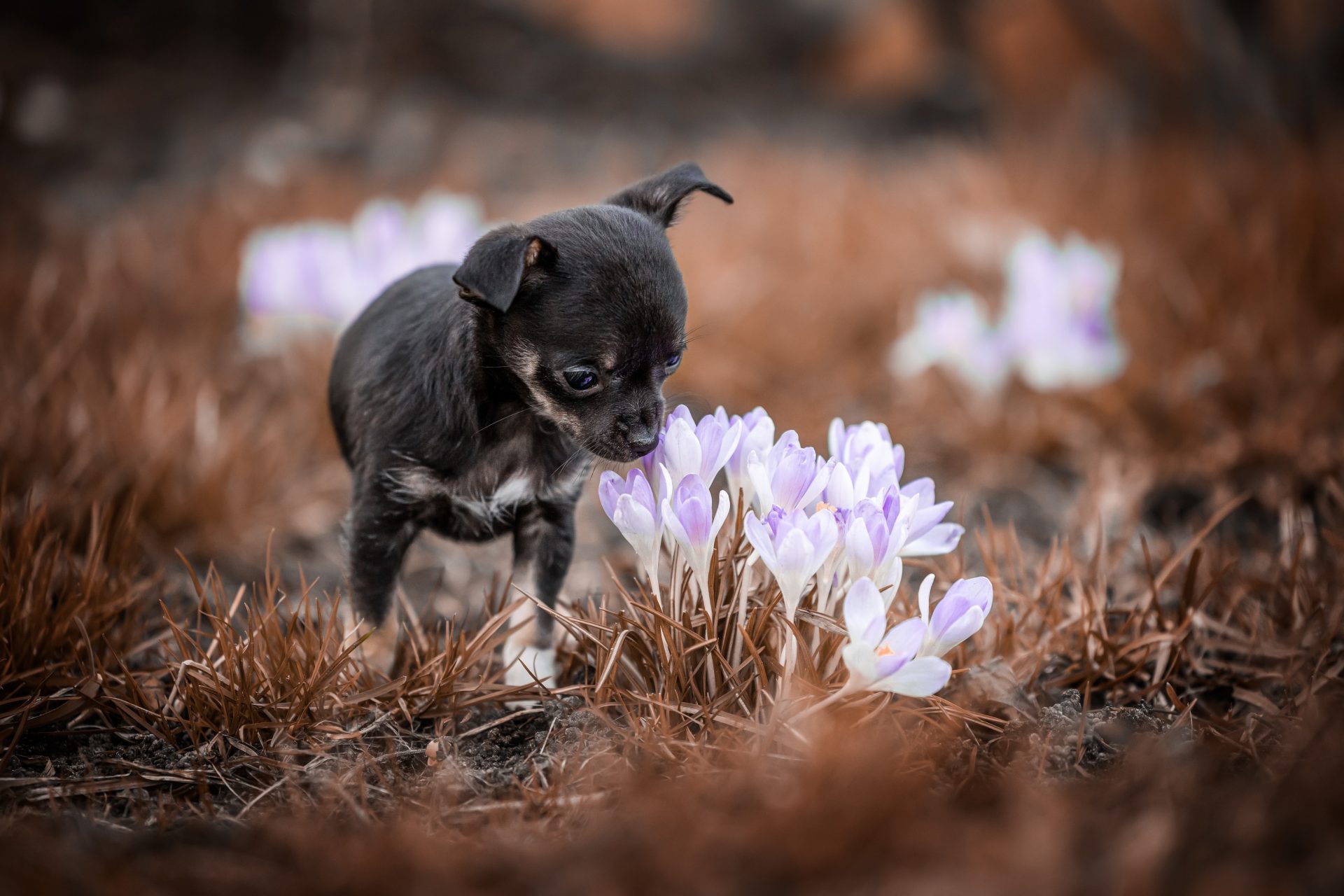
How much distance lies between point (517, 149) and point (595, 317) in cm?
687

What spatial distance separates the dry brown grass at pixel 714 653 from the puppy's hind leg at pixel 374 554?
143 mm

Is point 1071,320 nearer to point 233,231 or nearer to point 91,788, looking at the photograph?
point 91,788

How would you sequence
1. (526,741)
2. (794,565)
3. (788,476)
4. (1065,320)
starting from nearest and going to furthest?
(794,565) → (788,476) → (526,741) → (1065,320)

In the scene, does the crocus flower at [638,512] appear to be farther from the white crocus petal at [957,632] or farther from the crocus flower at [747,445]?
the white crocus petal at [957,632]

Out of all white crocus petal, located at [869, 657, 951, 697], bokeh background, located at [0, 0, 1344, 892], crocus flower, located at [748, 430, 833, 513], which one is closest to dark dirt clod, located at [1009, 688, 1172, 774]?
bokeh background, located at [0, 0, 1344, 892]

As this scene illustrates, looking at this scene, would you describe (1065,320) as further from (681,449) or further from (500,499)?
(500,499)

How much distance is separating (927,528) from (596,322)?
855mm

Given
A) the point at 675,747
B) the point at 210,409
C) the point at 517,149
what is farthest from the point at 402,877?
the point at 517,149

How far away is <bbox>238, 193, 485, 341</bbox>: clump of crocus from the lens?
3895mm

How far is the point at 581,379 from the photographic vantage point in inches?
80.6

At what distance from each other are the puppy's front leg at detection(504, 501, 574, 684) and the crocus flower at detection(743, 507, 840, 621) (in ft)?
2.38

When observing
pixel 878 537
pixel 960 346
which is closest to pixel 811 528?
pixel 878 537

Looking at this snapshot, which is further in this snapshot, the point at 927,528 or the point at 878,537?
the point at 927,528

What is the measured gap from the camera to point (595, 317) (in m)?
2.00
